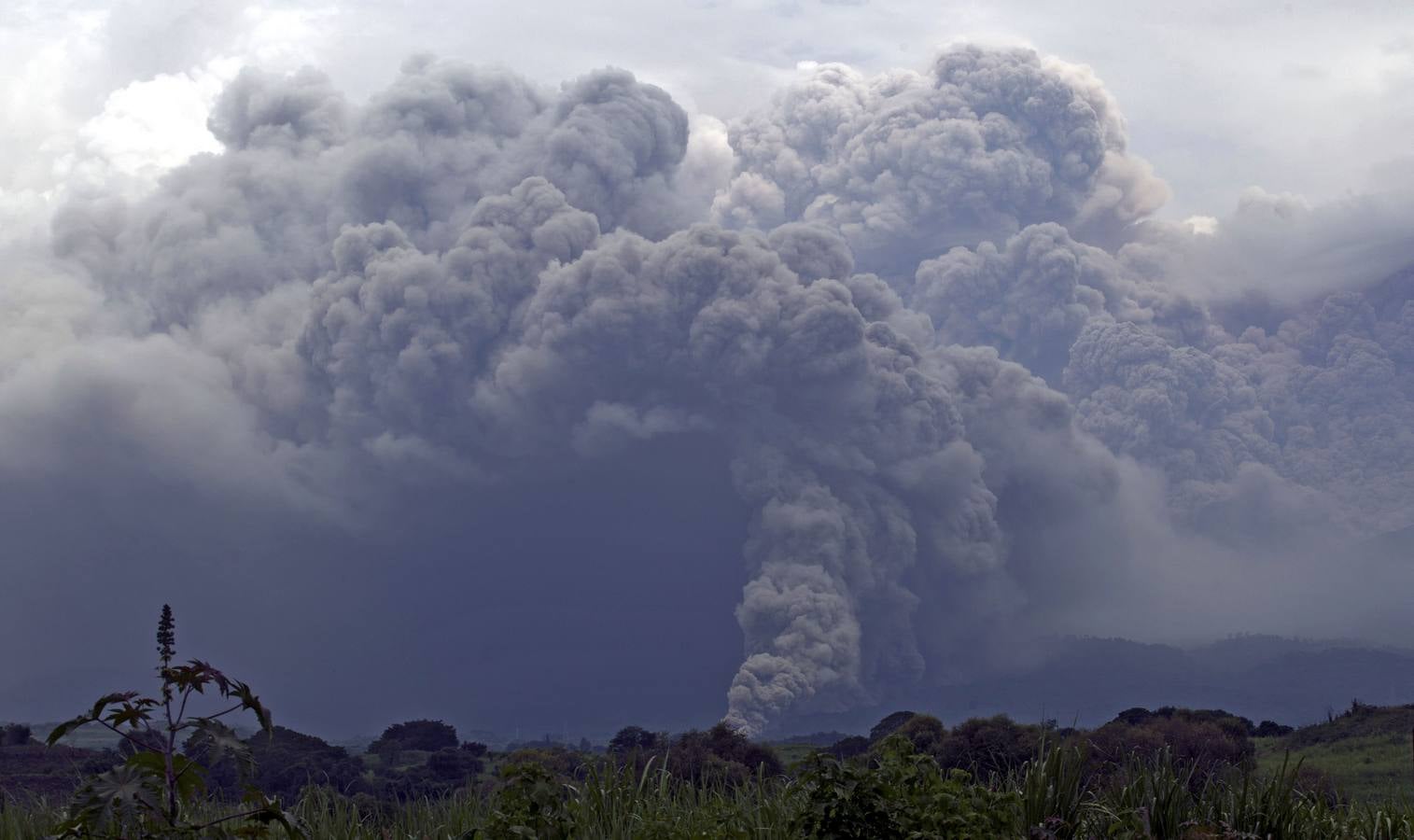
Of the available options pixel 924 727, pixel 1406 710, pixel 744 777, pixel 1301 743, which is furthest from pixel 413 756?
pixel 744 777

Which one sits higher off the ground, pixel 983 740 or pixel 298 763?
pixel 298 763

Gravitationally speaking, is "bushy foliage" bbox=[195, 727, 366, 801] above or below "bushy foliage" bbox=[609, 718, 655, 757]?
above

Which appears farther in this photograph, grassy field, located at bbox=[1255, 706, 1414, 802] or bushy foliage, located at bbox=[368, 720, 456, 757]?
bushy foliage, located at bbox=[368, 720, 456, 757]

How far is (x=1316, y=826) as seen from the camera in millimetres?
12922

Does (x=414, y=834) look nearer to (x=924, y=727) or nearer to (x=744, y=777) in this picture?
(x=744, y=777)

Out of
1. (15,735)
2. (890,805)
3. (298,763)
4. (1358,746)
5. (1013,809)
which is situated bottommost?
(1013,809)

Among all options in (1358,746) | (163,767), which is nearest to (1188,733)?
(1358,746)

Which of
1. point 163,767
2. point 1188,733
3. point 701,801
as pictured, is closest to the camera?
point 163,767

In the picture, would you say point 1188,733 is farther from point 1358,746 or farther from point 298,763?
point 298,763

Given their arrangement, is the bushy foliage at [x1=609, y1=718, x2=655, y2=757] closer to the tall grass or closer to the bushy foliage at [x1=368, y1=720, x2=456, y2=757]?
the tall grass

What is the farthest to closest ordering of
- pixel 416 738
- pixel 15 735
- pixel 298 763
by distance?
pixel 416 738 → pixel 15 735 → pixel 298 763

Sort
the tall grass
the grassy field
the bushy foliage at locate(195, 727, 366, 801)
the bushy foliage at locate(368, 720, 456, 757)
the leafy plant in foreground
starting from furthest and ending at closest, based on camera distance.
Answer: the bushy foliage at locate(368, 720, 456, 757), the bushy foliage at locate(195, 727, 366, 801), the grassy field, the tall grass, the leafy plant in foreground

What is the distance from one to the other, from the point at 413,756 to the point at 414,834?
10087 cm

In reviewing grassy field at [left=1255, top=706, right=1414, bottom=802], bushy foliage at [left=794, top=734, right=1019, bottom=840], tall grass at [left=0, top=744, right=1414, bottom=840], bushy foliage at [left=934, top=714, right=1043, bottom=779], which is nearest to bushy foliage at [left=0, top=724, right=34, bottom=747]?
bushy foliage at [left=934, top=714, right=1043, bottom=779]
